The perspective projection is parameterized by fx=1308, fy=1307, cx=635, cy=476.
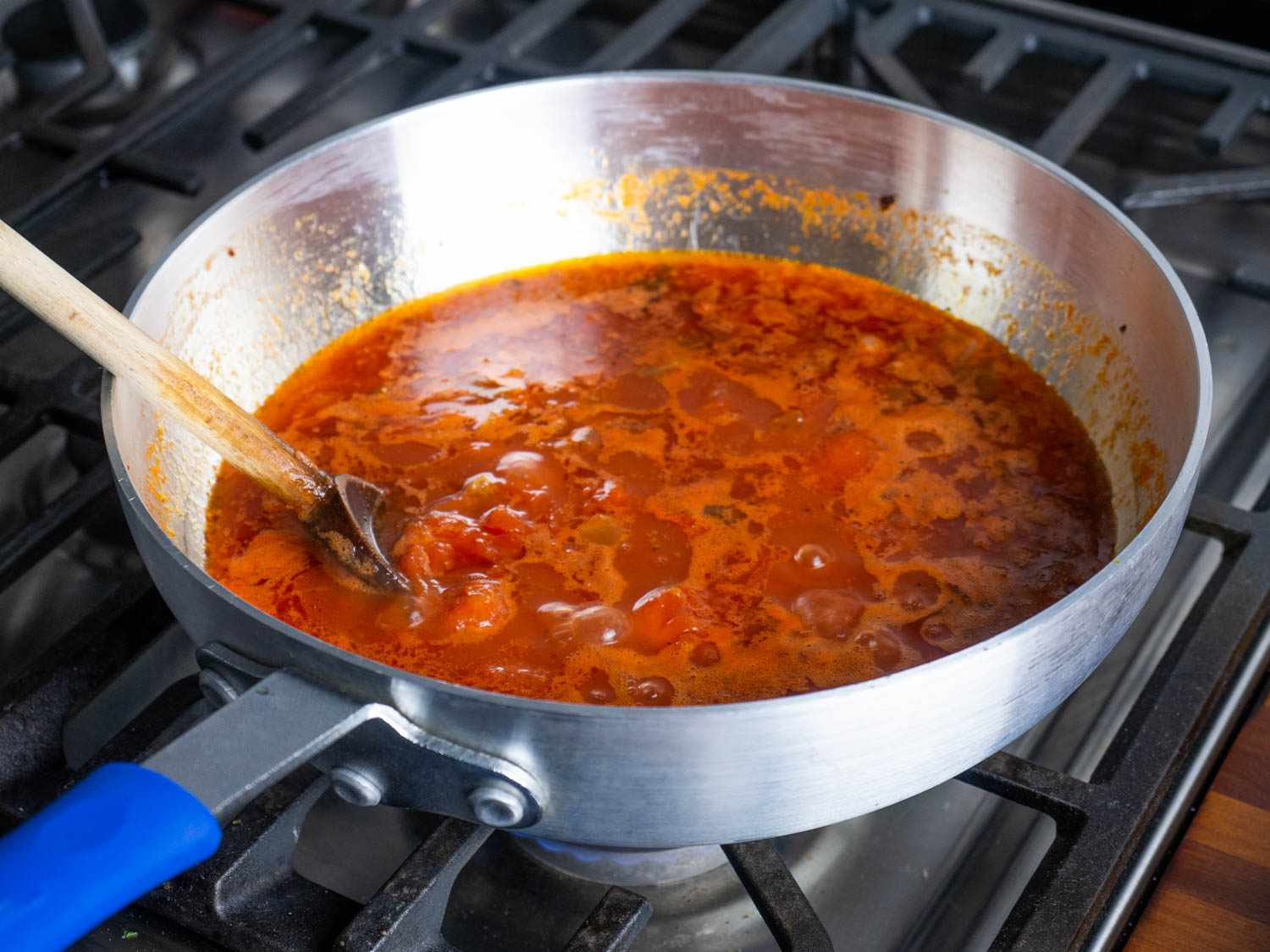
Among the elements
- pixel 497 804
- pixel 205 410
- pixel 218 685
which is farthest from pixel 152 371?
pixel 497 804

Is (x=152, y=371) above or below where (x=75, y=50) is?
below

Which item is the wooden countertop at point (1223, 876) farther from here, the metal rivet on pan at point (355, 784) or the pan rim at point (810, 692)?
the metal rivet on pan at point (355, 784)

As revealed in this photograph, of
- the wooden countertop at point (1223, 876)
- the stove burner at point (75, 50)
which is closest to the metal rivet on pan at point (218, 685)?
the wooden countertop at point (1223, 876)

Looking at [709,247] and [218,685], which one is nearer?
[218,685]

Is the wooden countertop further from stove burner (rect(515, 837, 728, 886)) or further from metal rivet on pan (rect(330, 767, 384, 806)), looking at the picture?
metal rivet on pan (rect(330, 767, 384, 806))

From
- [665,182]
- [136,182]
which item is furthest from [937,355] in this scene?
[136,182]

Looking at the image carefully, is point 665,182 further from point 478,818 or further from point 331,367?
point 478,818

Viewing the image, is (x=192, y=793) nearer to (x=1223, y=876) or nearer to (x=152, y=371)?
(x=152, y=371)

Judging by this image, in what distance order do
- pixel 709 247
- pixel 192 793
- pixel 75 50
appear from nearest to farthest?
pixel 192 793 → pixel 709 247 → pixel 75 50
